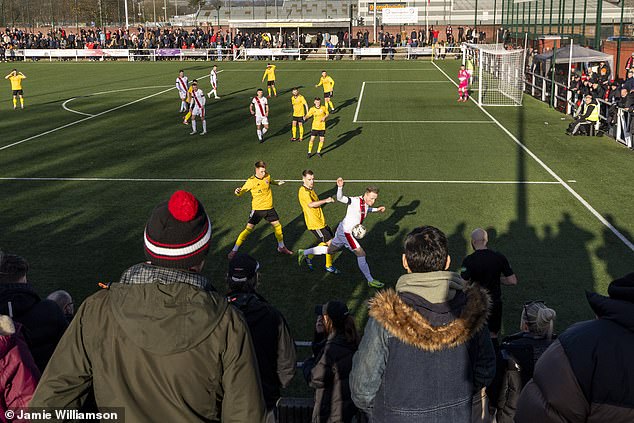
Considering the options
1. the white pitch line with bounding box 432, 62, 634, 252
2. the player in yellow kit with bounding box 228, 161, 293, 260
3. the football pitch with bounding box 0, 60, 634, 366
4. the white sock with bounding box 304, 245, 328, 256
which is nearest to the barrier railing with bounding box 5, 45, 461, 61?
the football pitch with bounding box 0, 60, 634, 366

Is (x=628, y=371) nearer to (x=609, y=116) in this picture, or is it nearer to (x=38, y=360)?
(x=38, y=360)

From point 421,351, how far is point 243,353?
1063mm

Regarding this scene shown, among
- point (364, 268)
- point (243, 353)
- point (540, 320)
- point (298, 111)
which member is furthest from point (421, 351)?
point (298, 111)

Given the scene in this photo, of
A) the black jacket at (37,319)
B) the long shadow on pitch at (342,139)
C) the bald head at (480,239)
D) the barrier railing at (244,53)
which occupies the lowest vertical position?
the long shadow on pitch at (342,139)

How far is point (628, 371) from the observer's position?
10.0ft

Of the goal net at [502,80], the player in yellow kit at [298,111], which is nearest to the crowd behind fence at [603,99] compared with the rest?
the goal net at [502,80]

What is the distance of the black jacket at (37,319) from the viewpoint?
5027mm

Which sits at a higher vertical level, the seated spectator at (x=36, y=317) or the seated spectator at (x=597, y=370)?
the seated spectator at (x=597, y=370)

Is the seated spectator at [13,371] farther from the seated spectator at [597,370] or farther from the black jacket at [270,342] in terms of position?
the seated spectator at [597,370]

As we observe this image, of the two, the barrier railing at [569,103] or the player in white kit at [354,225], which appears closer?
the player in white kit at [354,225]

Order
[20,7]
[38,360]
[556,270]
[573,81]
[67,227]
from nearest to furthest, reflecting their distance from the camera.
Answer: [38,360] → [556,270] → [67,227] → [573,81] → [20,7]

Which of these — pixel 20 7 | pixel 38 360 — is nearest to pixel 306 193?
pixel 38 360

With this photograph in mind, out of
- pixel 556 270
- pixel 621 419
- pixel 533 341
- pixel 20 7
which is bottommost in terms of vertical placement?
pixel 556 270

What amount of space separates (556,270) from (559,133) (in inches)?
536
